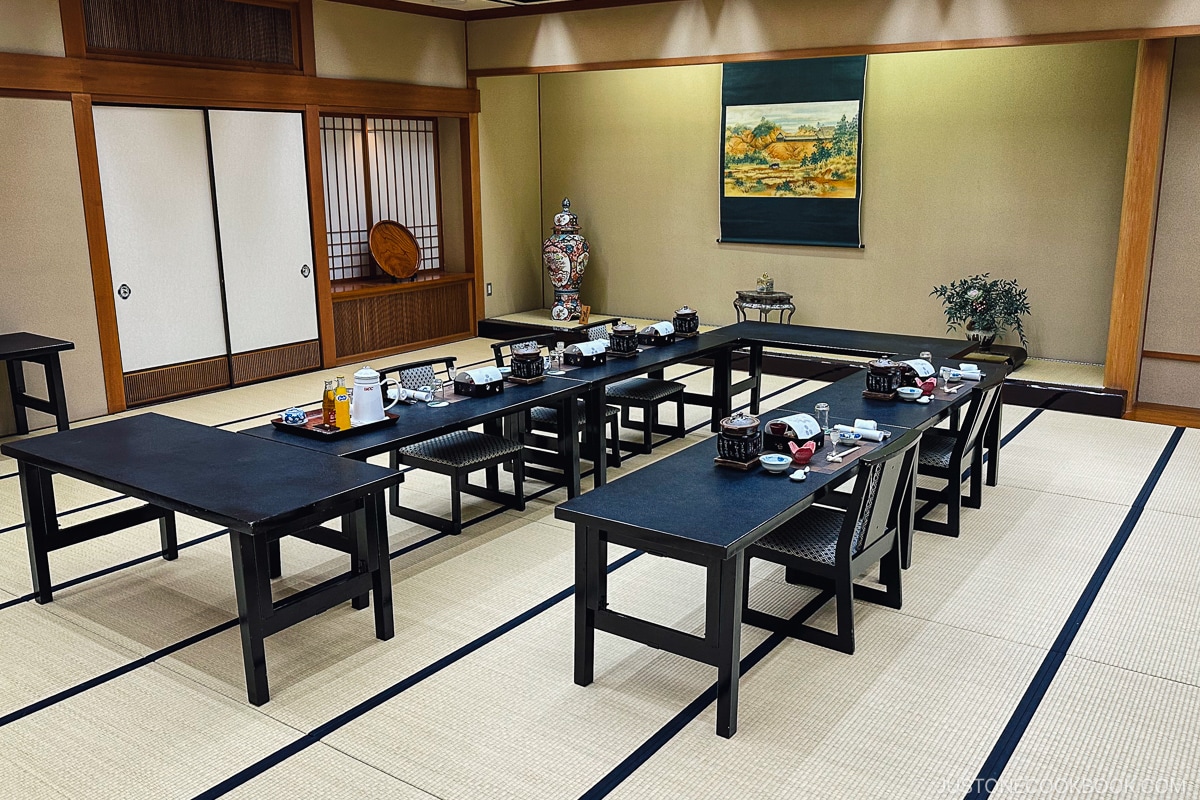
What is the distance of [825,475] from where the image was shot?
328cm

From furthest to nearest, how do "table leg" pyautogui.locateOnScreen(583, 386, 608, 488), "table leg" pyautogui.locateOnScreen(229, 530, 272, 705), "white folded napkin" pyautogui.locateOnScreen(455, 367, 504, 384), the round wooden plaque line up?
the round wooden plaque
"table leg" pyautogui.locateOnScreen(583, 386, 608, 488)
"white folded napkin" pyautogui.locateOnScreen(455, 367, 504, 384)
"table leg" pyautogui.locateOnScreen(229, 530, 272, 705)

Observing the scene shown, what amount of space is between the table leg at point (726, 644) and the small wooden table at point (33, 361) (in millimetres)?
4317

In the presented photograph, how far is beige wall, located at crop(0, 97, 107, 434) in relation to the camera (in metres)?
5.78

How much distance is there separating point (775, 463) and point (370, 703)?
149 cm

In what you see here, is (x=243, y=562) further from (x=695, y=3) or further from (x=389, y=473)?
(x=695, y=3)

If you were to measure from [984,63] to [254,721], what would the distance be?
6.49m

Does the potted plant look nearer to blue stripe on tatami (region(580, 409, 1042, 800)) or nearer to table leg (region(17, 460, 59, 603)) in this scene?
blue stripe on tatami (region(580, 409, 1042, 800))

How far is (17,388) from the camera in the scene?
584 cm

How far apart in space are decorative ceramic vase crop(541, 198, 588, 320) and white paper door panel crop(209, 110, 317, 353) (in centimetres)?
219

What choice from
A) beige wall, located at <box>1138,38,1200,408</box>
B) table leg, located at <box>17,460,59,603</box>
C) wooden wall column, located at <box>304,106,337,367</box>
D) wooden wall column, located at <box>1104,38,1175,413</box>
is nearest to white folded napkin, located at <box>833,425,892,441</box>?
table leg, located at <box>17,460,59,603</box>

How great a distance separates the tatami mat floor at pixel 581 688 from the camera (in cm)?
266

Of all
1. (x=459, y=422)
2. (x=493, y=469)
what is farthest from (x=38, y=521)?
(x=493, y=469)

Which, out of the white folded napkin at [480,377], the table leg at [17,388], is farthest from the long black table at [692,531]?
the table leg at [17,388]

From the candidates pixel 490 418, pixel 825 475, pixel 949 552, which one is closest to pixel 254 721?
pixel 490 418
